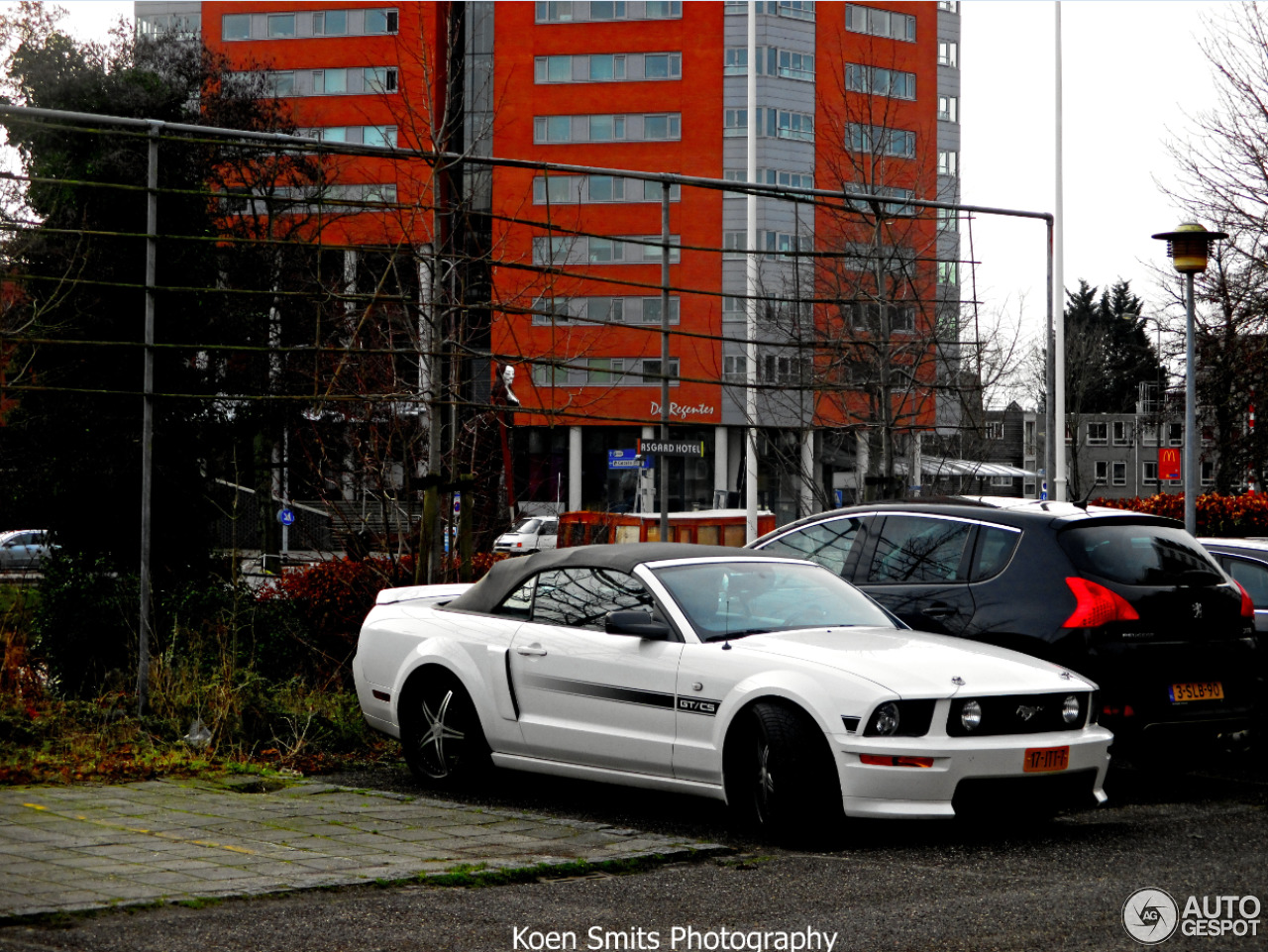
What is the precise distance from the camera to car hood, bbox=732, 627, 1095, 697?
7578 millimetres

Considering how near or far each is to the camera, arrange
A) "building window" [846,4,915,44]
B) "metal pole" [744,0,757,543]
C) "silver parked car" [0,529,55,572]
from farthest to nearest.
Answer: "building window" [846,4,915,44]
"silver parked car" [0,529,55,572]
"metal pole" [744,0,757,543]

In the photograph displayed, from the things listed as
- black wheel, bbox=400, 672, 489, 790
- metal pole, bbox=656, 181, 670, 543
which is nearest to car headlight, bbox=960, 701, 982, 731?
black wheel, bbox=400, 672, 489, 790

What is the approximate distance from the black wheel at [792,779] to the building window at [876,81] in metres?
16.2

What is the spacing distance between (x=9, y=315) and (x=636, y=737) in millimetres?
19288

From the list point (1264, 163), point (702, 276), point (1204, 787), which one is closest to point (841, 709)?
point (1204, 787)

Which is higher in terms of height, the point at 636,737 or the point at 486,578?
the point at 486,578

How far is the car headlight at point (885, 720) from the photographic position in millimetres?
7422

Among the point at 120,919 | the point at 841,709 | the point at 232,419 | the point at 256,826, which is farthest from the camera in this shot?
the point at 232,419

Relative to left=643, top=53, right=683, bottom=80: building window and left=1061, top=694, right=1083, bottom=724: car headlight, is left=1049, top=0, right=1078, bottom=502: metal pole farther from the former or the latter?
left=643, top=53, right=683, bottom=80: building window

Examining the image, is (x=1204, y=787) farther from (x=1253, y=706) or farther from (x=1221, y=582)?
(x=1221, y=582)

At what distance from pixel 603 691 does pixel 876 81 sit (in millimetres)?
17013

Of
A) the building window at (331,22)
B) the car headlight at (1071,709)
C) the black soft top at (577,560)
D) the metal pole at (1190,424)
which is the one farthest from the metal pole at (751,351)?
the building window at (331,22)

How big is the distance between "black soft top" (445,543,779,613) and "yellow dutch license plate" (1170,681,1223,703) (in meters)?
2.46

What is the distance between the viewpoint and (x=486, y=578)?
32.1ft
